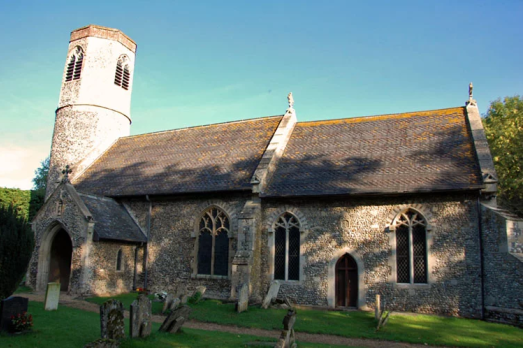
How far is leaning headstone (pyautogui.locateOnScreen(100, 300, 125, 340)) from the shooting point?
29.6 feet

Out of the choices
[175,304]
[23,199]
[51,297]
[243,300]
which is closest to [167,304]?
[175,304]

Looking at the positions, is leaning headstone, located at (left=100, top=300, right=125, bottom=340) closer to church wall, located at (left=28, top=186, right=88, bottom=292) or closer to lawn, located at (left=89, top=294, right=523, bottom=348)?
lawn, located at (left=89, top=294, right=523, bottom=348)

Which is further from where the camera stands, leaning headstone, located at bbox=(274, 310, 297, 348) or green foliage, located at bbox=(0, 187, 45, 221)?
green foliage, located at bbox=(0, 187, 45, 221)

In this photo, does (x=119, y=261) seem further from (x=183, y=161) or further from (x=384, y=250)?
(x=384, y=250)

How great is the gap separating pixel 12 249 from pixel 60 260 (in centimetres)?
1027

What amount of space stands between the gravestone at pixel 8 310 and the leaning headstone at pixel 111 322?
2.41 metres

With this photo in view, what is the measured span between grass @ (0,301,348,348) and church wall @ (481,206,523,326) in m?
6.84

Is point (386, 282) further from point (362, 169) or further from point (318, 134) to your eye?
point (318, 134)

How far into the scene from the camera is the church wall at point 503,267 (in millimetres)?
13828

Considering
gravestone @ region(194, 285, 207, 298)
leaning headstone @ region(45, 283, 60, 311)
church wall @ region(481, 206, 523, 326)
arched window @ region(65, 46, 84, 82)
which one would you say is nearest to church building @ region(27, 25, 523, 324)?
church wall @ region(481, 206, 523, 326)

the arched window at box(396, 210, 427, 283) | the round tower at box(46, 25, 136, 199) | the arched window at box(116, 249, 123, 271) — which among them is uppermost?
the round tower at box(46, 25, 136, 199)

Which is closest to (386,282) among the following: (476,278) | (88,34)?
(476,278)

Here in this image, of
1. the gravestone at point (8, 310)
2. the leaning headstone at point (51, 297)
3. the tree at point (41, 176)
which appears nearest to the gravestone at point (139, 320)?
the gravestone at point (8, 310)

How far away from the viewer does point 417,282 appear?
15.7m
